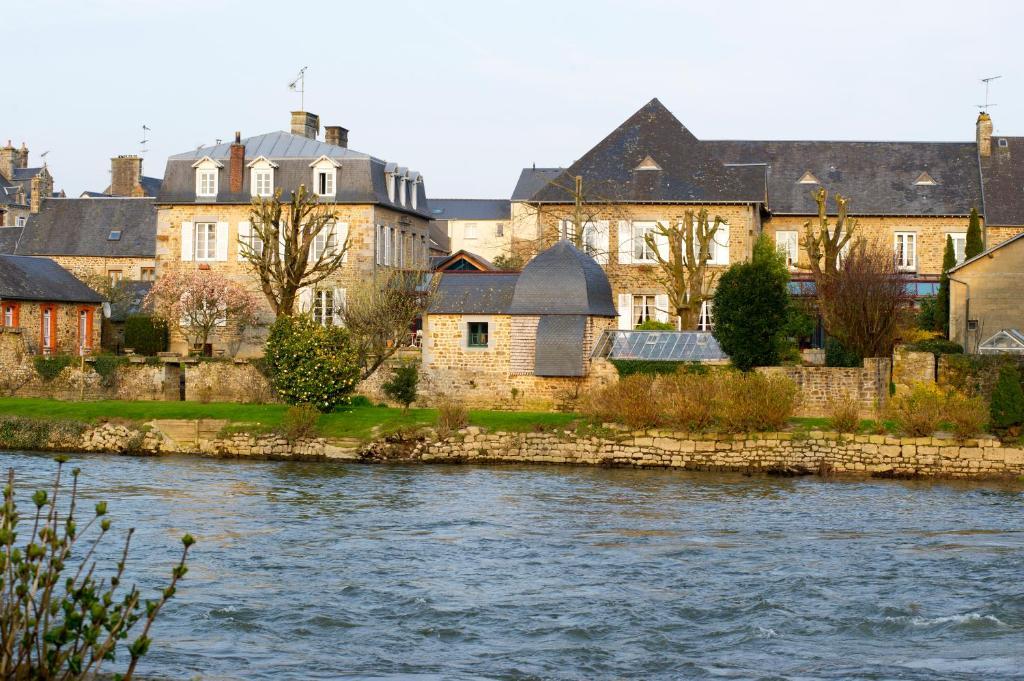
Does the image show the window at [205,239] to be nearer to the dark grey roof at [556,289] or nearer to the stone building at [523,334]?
the stone building at [523,334]

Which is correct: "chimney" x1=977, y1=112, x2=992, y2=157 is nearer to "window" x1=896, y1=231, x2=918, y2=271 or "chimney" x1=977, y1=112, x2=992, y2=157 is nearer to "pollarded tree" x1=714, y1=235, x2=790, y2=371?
"window" x1=896, y1=231, x2=918, y2=271

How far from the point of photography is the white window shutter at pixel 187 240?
45250mm

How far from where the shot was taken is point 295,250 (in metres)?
37.2

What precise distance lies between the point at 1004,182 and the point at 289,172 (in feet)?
84.9

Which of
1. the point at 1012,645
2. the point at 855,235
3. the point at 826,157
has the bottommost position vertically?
the point at 1012,645

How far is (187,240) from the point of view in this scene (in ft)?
149

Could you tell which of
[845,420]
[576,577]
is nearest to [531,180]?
[845,420]

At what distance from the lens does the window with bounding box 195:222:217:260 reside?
4522 cm

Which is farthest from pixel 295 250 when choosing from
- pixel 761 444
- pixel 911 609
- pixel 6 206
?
pixel 6 206

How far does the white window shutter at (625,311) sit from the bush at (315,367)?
1266 cm

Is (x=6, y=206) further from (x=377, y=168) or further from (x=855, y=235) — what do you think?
(x=855, y=235)

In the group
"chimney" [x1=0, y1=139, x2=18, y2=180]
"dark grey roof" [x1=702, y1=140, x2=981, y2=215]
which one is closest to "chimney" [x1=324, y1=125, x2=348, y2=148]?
"dark grey roof" [x1=702, y1=140, x2=981, y2=215]

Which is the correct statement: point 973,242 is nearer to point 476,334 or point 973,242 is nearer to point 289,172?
point 476,334

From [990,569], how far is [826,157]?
1495 inches
